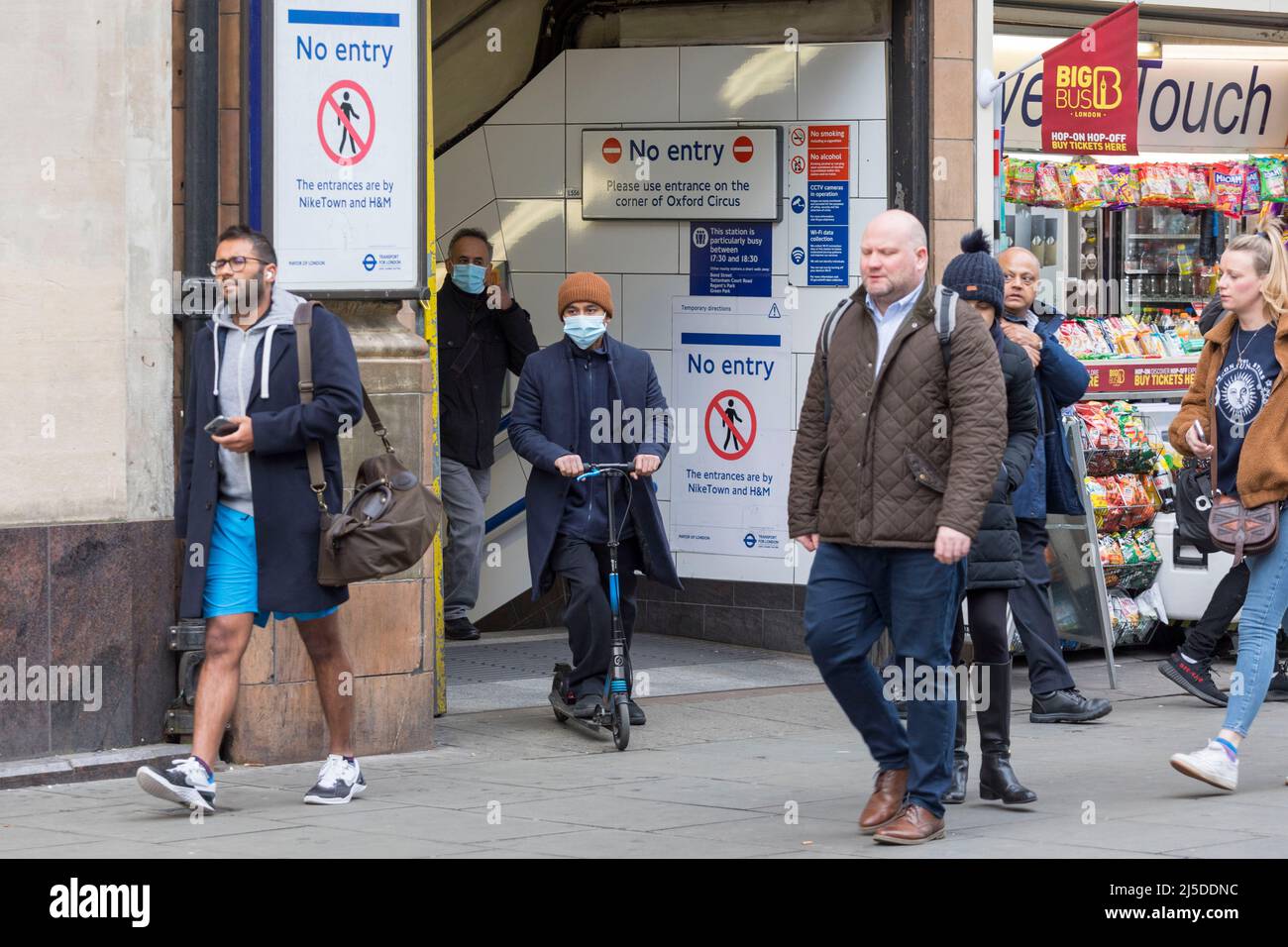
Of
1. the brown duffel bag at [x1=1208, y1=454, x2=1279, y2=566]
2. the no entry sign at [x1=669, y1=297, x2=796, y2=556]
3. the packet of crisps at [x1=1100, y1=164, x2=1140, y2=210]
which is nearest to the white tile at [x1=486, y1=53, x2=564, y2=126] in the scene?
the no entry sign at [x1=669, y1=297, x2=796, y2=556]

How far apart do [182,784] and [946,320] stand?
2815 mm

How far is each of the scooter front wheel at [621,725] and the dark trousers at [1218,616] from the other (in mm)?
2863

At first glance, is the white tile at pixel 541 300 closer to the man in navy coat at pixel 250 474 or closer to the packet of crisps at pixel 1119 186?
the packet of crisps at pixel 1119 186

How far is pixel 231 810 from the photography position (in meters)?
7.02

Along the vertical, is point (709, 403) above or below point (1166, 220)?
below

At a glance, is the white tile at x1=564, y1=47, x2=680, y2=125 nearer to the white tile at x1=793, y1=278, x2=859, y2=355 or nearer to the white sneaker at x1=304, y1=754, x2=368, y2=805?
the white tile at x1=793, y1=278, x2=859, y2=355

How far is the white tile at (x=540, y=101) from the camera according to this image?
11320 mm

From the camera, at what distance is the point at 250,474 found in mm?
6973

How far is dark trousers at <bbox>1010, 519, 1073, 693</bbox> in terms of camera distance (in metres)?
9.14

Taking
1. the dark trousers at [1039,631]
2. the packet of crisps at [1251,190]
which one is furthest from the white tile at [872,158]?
the packet of crisps at [1251,190]

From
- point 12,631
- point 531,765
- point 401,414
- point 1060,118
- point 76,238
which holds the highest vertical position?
point 1060,118

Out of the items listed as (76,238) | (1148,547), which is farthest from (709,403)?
(76,238)
